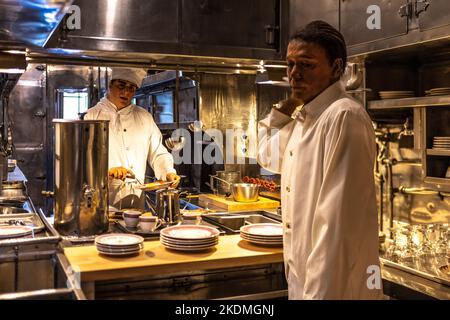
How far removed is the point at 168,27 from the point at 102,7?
393mm

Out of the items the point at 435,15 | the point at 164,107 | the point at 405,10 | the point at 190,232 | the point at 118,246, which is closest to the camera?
the point at 118,246

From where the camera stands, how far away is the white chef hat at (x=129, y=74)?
351 cm

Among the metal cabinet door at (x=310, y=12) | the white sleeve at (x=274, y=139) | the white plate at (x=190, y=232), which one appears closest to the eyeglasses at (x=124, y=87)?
the metal cabinet door at (x=310, y=12)

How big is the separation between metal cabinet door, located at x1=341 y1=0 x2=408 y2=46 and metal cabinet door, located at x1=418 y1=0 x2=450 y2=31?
0.13 m

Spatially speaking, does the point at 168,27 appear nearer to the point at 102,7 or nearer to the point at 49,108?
the point at 102,7

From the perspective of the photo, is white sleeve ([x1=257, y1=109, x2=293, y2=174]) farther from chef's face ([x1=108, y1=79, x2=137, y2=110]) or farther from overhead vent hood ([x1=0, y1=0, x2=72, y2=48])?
chef's face ([x1=108, y1=79, x2=137, y2=110])

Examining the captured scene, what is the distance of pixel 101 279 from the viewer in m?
1.85

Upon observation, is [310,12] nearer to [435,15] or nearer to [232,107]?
[435,15]

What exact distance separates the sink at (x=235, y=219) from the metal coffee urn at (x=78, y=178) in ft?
2.33

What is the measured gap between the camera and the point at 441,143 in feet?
9.35

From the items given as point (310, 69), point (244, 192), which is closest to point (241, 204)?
point (244, 192)

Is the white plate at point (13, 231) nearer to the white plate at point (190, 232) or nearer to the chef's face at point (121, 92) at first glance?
the white plate at point (190, 232)

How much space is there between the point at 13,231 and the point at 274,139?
1288 mm

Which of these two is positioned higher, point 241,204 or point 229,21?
point 229,21
